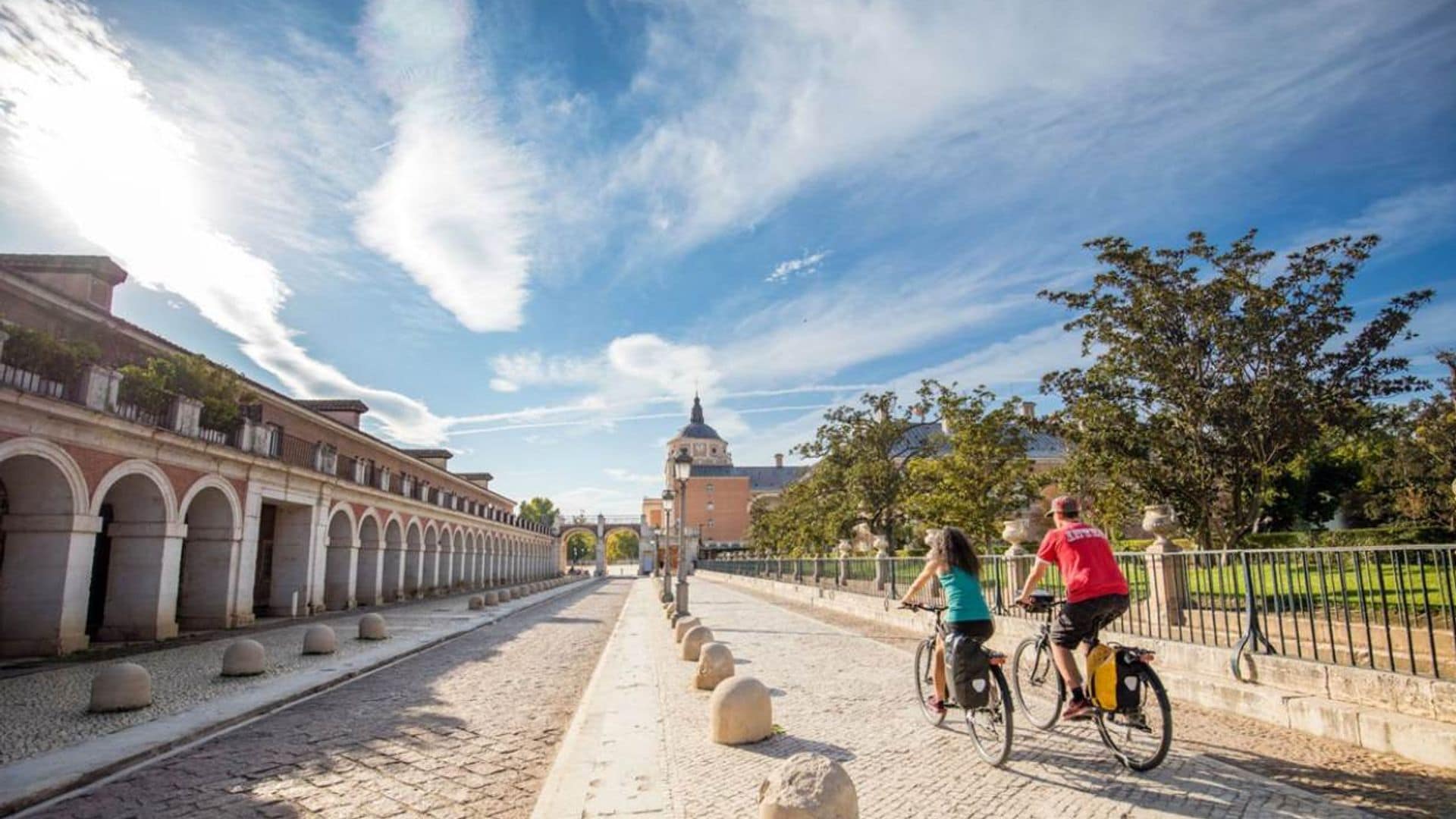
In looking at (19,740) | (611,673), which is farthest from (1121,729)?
→ (19,740)

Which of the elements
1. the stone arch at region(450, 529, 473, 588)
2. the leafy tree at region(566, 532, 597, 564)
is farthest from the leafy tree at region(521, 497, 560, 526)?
the stone arch at region(450, 529, 473, 588)

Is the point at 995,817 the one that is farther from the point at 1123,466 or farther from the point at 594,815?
the point at 1123,466

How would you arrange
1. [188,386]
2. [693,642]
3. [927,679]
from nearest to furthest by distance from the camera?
[927,679], [693,642], [188,386]

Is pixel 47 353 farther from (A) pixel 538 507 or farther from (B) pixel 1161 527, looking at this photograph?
(A) pixel 538 507

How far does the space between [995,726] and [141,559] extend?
1736 centimetres

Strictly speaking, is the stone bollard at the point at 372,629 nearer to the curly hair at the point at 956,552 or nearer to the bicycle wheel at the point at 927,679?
the bicycle wheel at the point at 927,679

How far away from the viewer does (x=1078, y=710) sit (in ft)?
17.6

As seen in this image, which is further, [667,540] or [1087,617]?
[667,540]

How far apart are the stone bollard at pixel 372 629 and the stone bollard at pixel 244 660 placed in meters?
4.74

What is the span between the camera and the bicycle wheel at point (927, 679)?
257 inches

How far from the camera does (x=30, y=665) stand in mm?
11812

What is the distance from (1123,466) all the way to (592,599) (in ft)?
84.9

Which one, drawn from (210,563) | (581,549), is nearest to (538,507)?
(581,549)

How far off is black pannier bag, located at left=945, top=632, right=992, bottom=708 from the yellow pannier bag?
2.27 feet
